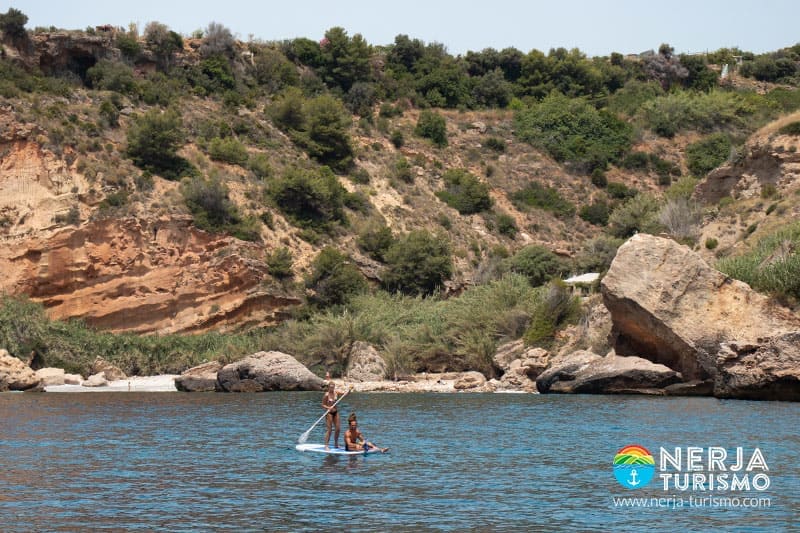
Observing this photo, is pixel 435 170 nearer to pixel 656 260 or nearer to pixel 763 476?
pixel 656 260

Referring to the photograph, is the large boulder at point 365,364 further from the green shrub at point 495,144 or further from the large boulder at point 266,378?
the green shrub at point 495,144

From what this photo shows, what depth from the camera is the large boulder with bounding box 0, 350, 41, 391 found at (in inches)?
1598

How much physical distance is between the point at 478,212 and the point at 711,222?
21829mm

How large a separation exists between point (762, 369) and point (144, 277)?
3028 centimetres

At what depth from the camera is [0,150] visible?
172ft

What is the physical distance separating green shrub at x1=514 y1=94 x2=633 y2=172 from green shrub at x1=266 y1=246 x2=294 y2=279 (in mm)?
29569

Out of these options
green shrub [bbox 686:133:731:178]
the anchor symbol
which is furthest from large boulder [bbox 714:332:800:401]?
green shrub [bbox 686:133:731:178]

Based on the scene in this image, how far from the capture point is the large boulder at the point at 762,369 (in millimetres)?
30250

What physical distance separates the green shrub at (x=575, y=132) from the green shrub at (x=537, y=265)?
19714 mm

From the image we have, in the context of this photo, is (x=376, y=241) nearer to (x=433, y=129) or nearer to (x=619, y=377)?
(x=433, y=129)

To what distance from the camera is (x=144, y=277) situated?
167 ft

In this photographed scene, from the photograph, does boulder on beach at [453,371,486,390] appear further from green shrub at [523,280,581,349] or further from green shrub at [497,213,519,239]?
green shrub at [497,213,519,239]

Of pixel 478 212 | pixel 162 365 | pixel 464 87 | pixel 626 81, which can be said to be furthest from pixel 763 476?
pixel 626 81

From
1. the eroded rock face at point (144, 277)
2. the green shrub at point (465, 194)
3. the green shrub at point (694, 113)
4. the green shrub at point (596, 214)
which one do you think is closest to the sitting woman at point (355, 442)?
the eroded rock face at point (144, 277)
